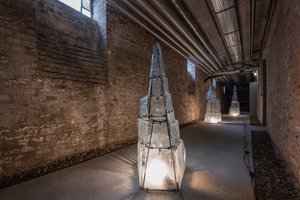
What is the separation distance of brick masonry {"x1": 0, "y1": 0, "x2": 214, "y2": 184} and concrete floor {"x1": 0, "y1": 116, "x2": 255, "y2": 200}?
1.42 feet

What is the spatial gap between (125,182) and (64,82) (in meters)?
2.25

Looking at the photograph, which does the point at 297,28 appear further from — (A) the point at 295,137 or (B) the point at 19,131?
(B) the point at 19,131

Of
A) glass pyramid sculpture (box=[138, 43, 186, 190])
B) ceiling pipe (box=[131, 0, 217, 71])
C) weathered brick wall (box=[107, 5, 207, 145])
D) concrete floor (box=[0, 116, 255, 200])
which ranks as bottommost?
concrete floor (box=[0, 116, 255, 200])

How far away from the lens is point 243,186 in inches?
102

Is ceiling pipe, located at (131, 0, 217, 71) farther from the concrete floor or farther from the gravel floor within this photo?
the gravel floor

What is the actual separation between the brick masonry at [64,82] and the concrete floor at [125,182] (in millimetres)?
433

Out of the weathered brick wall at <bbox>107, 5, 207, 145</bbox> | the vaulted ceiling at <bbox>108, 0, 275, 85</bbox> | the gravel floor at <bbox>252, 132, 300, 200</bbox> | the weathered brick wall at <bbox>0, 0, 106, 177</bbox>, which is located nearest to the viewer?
the gravel floor at <bbox>252, 132, 300, 200</bbox>

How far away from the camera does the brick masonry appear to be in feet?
9.33

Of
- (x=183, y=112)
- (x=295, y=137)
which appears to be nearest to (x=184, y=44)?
(x=183, y=112)

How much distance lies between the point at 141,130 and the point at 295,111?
2.31m

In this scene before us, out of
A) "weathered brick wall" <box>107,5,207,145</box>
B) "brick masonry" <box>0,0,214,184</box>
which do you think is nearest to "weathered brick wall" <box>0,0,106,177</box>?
"brick masonry" <box>0,0,214,184</box>

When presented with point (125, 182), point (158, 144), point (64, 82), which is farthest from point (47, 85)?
point (158, 144)

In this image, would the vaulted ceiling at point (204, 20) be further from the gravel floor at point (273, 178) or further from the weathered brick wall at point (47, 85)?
the gravel floor at point (273, 178)

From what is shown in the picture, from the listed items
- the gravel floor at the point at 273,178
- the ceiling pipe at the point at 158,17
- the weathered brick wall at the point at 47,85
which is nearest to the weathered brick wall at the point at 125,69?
the weathered brick wall at the point at 47,85
